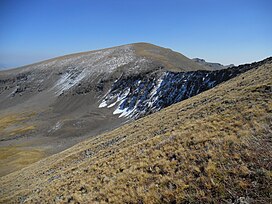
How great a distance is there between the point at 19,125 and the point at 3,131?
262 inches

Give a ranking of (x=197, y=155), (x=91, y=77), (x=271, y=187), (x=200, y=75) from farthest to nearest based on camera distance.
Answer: (x=91, y=77) < (x=200, y=75) < (x=197, y=155) < (x=271, y=187)

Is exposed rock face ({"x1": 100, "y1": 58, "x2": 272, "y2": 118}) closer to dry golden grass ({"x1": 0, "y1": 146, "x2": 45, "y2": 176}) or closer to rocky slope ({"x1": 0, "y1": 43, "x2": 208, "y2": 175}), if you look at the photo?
rocky slope ({"x1": 0, "y1": 43, "x2": 208, "y2": 175})

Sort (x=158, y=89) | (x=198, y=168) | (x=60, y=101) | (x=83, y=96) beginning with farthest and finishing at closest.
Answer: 1. (x=60, y=101)
2. (x=83, y=96)
3. (x=158, y=89)
4. (x=198, y=168)

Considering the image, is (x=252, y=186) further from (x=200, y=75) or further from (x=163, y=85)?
(x=163, y=85)

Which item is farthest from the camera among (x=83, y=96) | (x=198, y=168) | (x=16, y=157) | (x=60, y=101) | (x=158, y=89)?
(x=60, y=101)

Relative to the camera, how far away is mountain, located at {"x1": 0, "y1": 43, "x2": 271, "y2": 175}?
59.3 metres

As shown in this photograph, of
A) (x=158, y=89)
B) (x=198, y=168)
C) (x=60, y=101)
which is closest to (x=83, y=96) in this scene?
(x=60, y=101)

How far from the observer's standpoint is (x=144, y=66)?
106188 millimetres

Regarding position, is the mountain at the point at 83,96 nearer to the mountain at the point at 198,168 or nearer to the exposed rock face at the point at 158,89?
the exposed rock face at the point at 158,89

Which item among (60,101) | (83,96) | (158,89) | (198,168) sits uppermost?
(158,89)

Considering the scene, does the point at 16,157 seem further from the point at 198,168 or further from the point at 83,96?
the point at 198,168

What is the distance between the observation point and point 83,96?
103 metres

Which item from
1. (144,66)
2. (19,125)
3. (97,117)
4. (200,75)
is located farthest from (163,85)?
(19,125)

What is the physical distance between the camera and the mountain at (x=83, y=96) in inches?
2336
